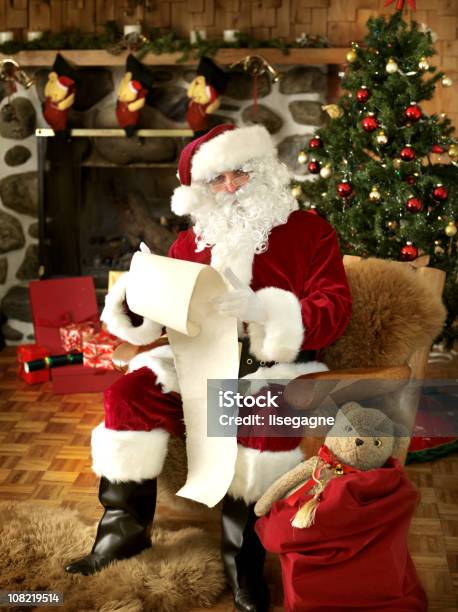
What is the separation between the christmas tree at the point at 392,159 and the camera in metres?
3.13

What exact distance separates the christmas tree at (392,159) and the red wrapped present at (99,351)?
3.67 feet

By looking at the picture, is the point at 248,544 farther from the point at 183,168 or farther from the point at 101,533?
the point at 183,168

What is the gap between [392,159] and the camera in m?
3.20

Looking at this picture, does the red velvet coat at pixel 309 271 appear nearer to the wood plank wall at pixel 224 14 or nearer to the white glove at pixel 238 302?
the white glove at pixel 238 302

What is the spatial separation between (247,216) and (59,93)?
217 cm

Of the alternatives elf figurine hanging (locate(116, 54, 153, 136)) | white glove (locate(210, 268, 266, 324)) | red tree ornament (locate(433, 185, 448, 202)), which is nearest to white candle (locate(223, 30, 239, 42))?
elf figurine hanging (locate(116, 54, 153, 136))

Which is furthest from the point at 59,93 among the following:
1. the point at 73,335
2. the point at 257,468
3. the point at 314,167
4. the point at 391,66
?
the point at 257,468

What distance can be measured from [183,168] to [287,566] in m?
1.13

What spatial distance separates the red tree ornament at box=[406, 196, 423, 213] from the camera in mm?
3064

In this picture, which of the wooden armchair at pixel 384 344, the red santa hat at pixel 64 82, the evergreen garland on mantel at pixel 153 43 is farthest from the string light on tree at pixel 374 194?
the red santa hat at pixel 64 82

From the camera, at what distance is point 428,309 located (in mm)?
2211

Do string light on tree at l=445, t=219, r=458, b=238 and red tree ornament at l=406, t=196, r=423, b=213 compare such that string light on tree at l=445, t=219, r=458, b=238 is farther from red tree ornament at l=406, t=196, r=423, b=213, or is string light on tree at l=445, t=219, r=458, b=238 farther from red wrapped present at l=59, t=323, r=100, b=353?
red wrapped present at l=59, t=323, r=100, b=353

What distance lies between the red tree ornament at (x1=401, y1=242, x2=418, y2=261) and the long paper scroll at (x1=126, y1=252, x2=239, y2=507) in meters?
1.24

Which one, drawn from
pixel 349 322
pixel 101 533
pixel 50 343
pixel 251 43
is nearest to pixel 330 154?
pixel 251 43
